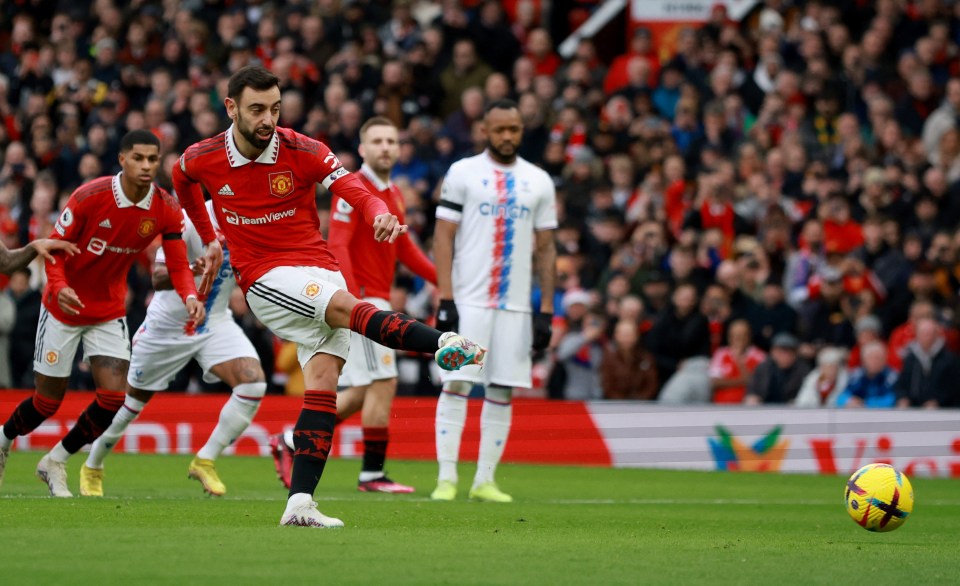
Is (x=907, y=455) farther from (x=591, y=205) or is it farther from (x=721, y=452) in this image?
(x=591, y=205)

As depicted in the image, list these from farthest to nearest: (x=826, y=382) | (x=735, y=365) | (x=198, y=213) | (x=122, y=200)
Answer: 1. (x=735, y=365)
2. (x=826, y=382)
3. (x=122, y=200)
4. (x=198, y=213)

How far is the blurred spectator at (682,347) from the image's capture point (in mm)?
17047

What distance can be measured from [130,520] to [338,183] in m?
2.23

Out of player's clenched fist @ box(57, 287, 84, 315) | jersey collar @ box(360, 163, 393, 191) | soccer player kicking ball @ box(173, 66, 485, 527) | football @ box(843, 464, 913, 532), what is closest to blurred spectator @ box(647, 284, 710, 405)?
jersey collar @ box(360, 163, 393, 191)

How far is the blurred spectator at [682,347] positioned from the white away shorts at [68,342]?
7456 mm

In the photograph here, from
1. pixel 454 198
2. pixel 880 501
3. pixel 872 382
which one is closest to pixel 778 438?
pixel 872 382

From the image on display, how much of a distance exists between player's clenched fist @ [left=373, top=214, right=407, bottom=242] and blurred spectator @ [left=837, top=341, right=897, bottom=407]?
29.8 feet

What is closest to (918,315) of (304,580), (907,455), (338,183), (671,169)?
(907,455)

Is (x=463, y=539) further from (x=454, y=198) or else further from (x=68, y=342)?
(x=454, y=198)

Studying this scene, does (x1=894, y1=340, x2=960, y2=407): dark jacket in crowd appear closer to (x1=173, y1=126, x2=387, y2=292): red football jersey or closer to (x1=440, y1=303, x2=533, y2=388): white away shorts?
(x1=440, y1=303, x2=533, y2=388): white away shorts

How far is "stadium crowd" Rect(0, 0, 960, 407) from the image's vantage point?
1720 cm

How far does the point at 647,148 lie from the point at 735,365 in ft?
13.4

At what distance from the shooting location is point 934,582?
700 centimetres

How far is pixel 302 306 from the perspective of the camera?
856 cm
